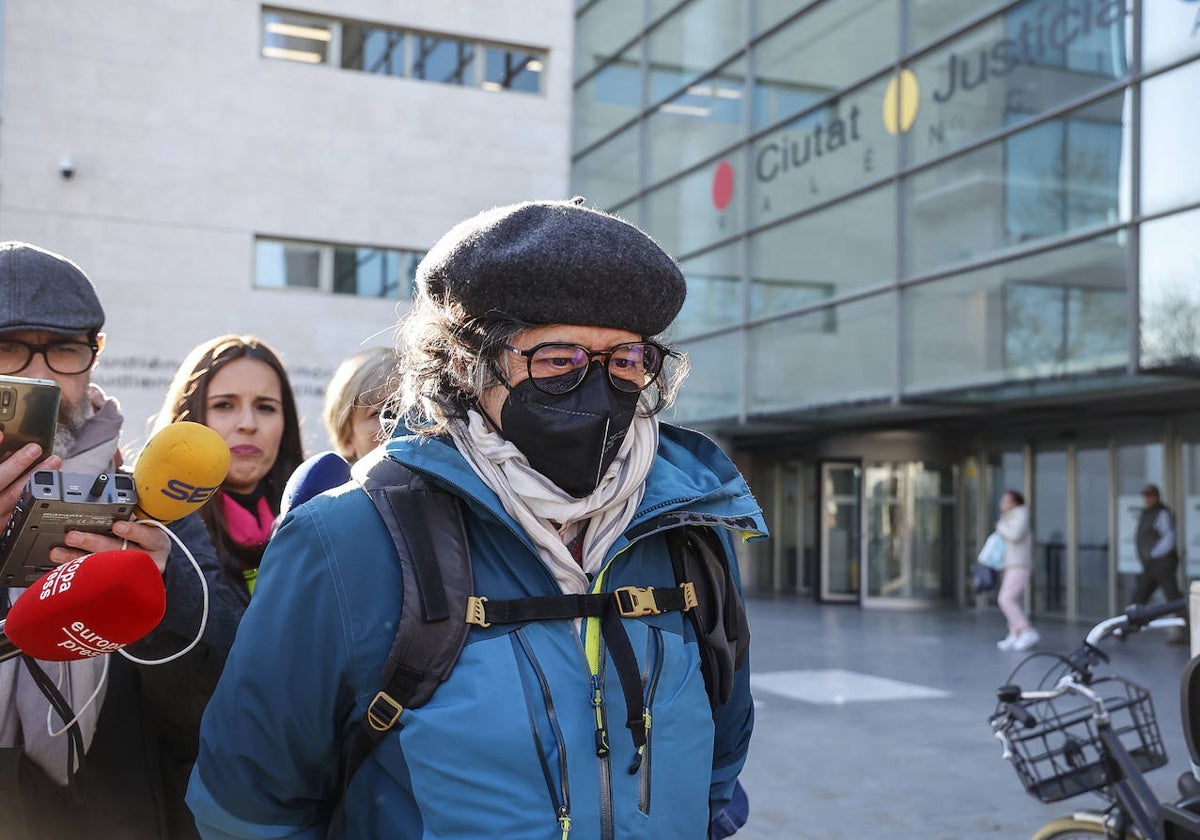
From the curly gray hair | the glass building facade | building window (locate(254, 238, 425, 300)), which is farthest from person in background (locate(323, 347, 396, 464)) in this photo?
building window (locate(254, 238, 425, 300))

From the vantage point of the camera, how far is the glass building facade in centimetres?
1132

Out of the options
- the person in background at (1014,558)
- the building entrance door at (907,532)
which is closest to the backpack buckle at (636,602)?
the person in background at (1014,558)

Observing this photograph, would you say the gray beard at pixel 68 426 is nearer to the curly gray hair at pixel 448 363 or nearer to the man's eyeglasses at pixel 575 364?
the curly gray hair at pixel 448 363

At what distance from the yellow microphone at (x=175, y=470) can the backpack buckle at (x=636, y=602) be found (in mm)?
640

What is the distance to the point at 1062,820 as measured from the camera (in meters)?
4.00

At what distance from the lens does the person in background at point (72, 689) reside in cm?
220

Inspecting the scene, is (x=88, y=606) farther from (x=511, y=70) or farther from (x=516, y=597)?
(x=511, y=70)

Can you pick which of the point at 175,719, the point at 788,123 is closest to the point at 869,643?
the point at 788,123

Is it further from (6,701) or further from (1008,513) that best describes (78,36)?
(6,701)

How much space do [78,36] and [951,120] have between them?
1182cm

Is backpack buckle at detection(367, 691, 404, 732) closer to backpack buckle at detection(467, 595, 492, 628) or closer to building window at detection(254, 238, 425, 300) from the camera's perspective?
backpack buckle at detection(467, 595, 492, 628)

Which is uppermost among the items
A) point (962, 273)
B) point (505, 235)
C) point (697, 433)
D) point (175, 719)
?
point (962, 273)

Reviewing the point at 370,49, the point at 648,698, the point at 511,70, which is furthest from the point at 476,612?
the point at 511,70

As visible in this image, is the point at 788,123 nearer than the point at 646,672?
No
